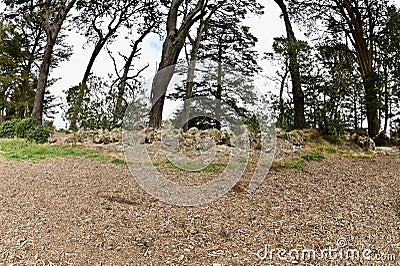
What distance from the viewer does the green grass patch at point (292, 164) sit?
5171 millimetres

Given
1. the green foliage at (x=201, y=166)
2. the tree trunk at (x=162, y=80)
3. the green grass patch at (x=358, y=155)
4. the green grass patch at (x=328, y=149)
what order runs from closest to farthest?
the green foliage at (x=201, y=166)
the green grass patch at (x=358, y=155)
the green grass patch at (x=328, y=149)
the tree trunk at (x=162, y=80)

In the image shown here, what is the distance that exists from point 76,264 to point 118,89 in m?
6.65

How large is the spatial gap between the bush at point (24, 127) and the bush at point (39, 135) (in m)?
0.37

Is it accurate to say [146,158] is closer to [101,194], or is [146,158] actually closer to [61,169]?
[61,169]

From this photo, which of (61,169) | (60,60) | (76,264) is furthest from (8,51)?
(76,264)

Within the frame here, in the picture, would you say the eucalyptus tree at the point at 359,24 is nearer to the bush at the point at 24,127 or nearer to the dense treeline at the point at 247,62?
the dense treeline at the point at 247,62

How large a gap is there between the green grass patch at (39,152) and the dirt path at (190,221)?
129 cm

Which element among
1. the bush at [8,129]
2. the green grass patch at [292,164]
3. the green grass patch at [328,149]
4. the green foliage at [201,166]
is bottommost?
the green foliage at [201,166]

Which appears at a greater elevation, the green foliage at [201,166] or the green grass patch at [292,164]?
the green grass patch at [292,164]

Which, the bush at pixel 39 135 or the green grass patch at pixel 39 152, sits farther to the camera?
the bush at pixel 39 135

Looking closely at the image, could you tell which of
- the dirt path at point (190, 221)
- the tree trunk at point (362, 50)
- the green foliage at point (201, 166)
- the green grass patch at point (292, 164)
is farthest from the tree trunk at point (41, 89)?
the tree trunk at point (362, 50)

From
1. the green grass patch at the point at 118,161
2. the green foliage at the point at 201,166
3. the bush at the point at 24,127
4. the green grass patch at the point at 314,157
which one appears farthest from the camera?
the bush at the point at 24,127

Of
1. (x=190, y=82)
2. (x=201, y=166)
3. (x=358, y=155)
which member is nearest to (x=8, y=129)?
(x=190, y=82)

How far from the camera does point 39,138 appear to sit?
7672 millimetres
